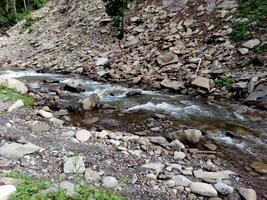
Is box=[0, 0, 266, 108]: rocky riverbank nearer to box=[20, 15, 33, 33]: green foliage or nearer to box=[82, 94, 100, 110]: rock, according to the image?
box=[82, 94, 100, 110]: rock

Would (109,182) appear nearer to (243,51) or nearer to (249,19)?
(243,51)

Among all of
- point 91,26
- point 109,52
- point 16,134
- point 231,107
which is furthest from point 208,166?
point 91,26

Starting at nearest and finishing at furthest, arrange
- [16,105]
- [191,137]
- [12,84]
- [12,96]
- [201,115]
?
[191,137], [16,105], [12,96], [201,115], [12,84]

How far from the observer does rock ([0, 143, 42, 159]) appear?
5.90m

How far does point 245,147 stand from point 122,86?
21.6 ft

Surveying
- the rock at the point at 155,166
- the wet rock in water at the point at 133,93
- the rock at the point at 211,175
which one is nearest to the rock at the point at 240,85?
the wet rock in water at the point at 133,93

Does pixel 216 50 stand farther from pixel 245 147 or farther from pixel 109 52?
pixel 245 147

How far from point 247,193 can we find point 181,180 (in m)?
0.98

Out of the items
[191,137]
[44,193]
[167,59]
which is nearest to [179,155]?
[191,137]

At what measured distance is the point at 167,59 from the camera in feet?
48.2

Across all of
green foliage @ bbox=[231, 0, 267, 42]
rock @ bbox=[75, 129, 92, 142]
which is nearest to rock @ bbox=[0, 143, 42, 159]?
rock @ bbox=[75, 129, 92, 142]

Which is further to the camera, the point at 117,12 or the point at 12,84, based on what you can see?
the point at 117,12

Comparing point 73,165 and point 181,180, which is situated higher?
point 73,165

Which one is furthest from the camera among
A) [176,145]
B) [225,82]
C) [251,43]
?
[251,43]
